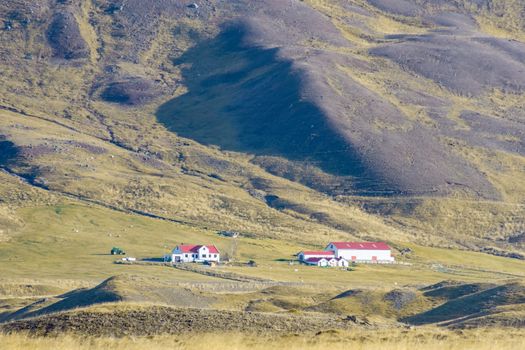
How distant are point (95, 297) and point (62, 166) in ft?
390

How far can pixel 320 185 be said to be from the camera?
19938cm

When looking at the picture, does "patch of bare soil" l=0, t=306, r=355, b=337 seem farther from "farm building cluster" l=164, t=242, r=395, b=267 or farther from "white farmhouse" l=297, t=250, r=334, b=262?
"white farmhouse" l=297, t=250, r=334, b=262

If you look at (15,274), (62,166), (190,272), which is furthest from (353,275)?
(62,166)

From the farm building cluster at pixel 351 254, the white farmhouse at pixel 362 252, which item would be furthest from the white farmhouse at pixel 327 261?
the white farmhouse at pixel 362 252

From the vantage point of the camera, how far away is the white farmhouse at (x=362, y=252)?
493ft

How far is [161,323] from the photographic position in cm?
4469

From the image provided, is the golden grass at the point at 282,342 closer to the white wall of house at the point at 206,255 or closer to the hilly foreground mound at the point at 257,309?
the hilly foreground mound at the point at 257,309

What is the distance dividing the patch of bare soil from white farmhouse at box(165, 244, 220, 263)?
91075mm

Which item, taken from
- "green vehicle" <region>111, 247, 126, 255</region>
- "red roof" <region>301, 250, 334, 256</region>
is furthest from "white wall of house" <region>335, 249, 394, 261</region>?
"green vehicle" <region>111, 247, 126, 255</region>

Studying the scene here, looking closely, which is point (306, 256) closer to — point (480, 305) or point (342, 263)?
point (342, 263)

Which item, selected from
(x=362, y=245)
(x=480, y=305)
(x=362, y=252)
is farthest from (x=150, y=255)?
(x=480, y=305)

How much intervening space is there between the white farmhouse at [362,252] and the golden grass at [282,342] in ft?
353

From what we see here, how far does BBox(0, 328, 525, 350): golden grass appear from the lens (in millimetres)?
33656

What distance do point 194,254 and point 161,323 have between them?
313ft
